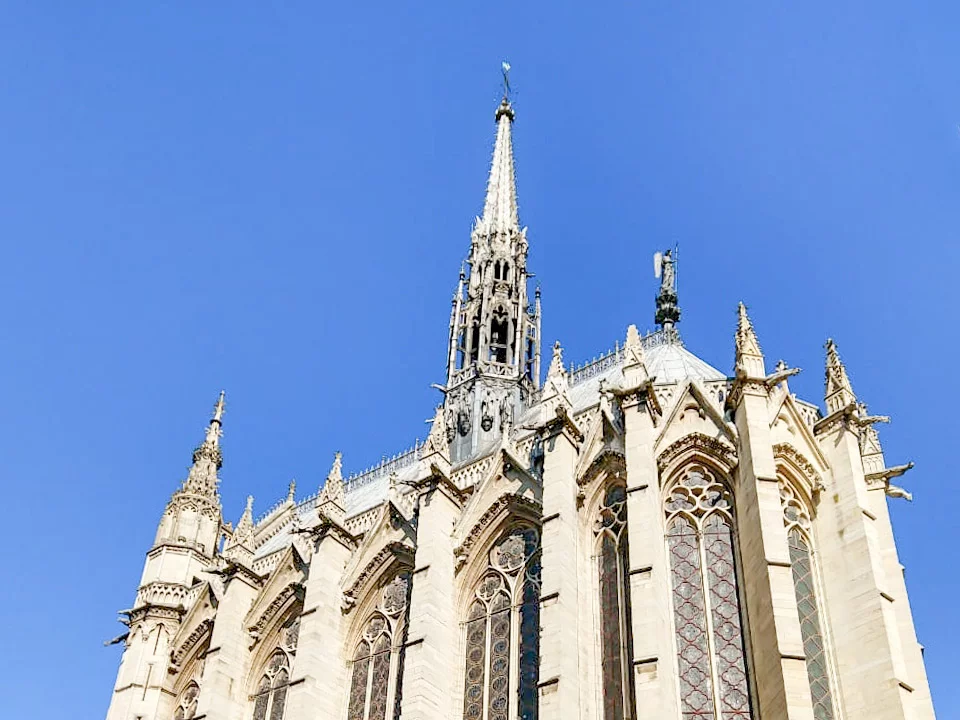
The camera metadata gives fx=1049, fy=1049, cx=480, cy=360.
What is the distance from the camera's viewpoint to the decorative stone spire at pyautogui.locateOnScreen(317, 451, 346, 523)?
29.9 metres

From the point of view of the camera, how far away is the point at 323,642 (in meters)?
27.7

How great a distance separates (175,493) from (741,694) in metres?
23.8

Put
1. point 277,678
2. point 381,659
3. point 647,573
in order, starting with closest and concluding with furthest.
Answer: point 647,573 → point 381,659 → point 277,678

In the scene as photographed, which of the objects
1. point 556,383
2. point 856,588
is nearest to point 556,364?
point 556,383

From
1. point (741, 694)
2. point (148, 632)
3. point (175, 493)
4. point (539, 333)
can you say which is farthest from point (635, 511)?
point (175, 493)

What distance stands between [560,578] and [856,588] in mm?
6271

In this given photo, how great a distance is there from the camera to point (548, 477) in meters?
25.1

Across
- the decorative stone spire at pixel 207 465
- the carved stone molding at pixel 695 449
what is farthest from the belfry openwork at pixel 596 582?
the decorative stone spire at pixel 207 465

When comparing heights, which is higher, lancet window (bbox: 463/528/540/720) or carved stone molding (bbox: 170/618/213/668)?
carved stone molding (bbox: 170/618/213/668)

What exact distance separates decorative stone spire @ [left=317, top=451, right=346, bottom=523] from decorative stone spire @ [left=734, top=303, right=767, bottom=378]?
12.2 m

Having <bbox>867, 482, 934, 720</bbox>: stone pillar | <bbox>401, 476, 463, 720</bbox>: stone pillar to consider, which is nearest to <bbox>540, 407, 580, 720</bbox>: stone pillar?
<bbox>401, 476, 463, 720</bbox>: stone pillar

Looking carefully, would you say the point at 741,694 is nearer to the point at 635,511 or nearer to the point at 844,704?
the point at 844,704

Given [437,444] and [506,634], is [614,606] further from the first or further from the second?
[437,444]

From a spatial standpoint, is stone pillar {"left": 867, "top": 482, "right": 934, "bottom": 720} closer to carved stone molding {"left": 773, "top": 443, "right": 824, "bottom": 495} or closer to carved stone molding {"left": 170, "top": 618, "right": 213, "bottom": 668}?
carved stone molding {"left": 773, "top": 443, "right": 824, "bottom": 495}
